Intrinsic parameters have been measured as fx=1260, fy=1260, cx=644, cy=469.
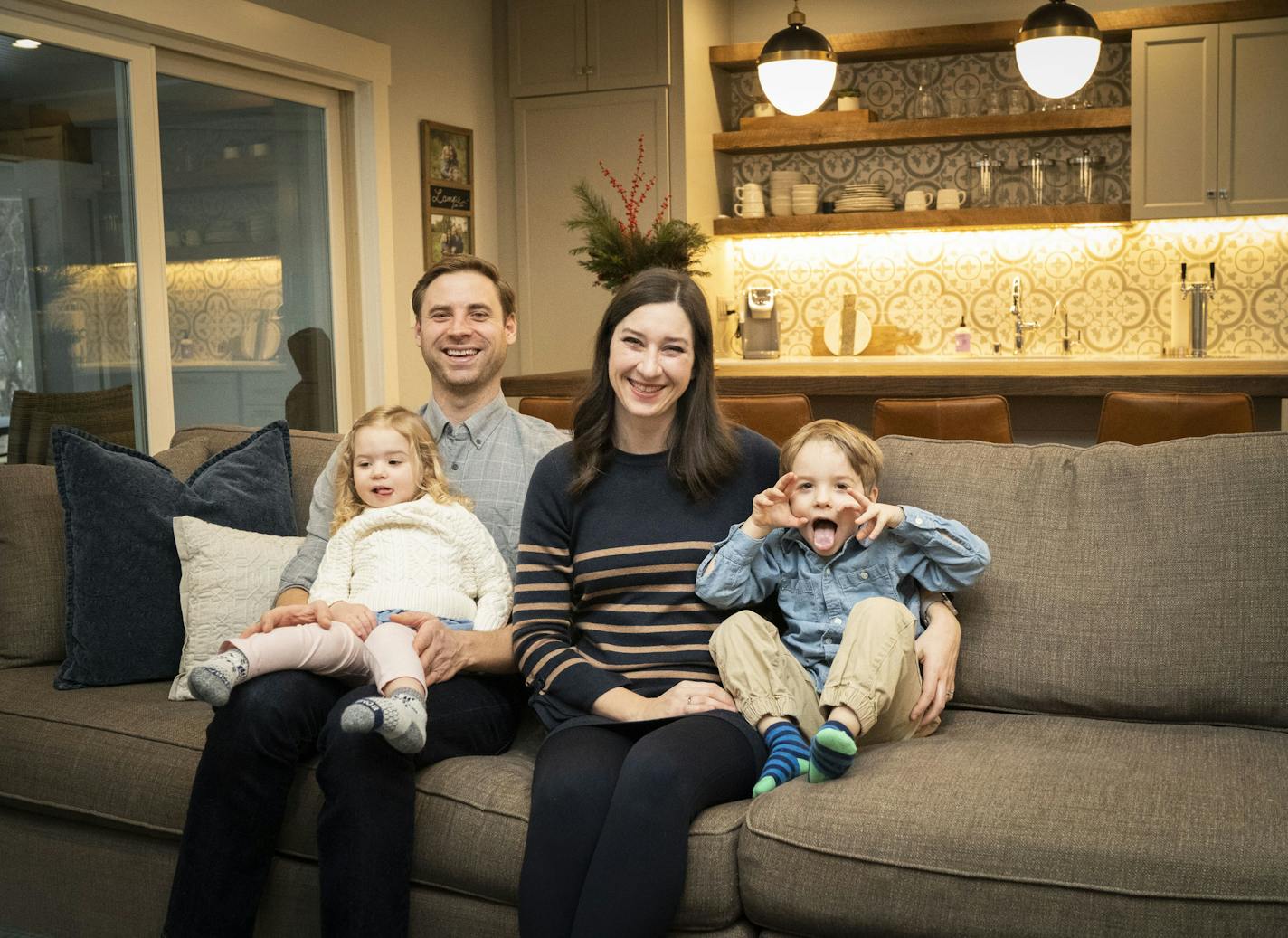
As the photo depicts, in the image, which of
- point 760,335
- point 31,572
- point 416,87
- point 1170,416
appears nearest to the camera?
point 31,572

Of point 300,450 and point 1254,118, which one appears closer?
point 300,450

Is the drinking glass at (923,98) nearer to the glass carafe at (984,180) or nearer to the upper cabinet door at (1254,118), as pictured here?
the glass carafe at (984,180)

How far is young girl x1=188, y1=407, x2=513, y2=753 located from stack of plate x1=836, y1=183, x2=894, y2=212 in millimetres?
3741

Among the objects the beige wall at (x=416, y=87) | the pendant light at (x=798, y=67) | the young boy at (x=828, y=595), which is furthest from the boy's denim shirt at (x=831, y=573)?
the beige wall at (x=416, y=87)

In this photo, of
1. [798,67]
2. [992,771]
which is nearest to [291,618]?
[992,771]

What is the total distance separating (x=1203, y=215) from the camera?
5070 millimetres

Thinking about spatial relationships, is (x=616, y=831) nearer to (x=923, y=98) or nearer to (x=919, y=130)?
(x=919, y=130)

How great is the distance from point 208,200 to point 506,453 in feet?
7.57

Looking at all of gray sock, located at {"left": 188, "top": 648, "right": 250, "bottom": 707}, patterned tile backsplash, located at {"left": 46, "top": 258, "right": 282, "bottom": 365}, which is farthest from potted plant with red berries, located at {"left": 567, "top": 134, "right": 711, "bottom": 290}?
gray sock, located at {"left": 188, "top": 648, "right": 250, "bottom": 707}

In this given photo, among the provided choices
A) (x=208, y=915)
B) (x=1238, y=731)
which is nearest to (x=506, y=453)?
(x=208, y=915)

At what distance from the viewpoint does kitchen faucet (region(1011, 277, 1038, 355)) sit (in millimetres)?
5625

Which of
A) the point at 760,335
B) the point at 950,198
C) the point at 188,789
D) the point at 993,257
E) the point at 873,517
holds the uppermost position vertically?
the point at 950,198

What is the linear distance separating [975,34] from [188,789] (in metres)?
4.58

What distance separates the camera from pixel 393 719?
1756mm
